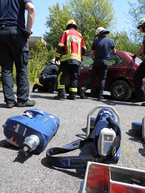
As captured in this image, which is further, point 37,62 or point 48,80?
point 37,62

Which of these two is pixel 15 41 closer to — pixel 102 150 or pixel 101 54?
pixel 102 150

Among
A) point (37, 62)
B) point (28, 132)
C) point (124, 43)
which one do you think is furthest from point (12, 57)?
point (124, 43)

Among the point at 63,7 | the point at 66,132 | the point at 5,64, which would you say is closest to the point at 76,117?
the point at 66,132

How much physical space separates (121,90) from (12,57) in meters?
3.75

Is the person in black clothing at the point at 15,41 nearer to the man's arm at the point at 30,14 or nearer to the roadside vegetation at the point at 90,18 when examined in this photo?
the man's arm at the point at 30,14

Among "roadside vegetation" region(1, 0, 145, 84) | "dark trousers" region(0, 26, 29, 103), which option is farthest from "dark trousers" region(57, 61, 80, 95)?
"roadside vegetation" region(1, 0, 145, 84)

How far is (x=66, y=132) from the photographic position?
310cm

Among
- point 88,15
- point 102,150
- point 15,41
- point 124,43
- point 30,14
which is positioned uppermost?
point 88,15

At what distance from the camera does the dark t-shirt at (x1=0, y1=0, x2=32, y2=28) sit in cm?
403

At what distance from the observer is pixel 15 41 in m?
4.07

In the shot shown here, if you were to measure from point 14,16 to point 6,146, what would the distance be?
2551 millimetres

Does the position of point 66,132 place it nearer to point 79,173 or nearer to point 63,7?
point 79,173

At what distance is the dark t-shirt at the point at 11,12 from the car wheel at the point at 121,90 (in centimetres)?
384

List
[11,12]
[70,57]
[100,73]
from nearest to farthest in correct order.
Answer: [11,12] < [70,57] < [100,73]
